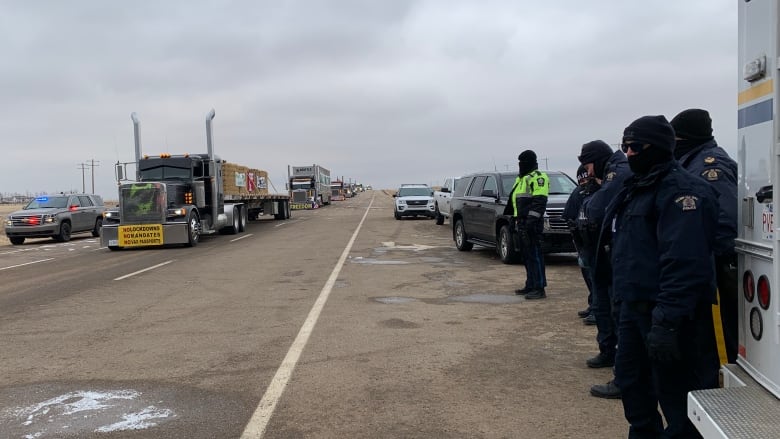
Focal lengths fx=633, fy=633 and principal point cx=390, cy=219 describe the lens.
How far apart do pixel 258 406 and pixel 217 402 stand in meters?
0.35

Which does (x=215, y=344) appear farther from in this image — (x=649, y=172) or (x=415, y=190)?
(x=415, y=190)

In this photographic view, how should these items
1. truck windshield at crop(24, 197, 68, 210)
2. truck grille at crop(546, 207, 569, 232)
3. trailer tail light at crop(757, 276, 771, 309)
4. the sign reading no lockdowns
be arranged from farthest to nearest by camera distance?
truck windshield at crop(24, 197, 68, 210)
the sign reading no lockdowns
truck grille at crop(546, 207, 569, 232)
trailer tail light at crop(757, 276, 771, 309)

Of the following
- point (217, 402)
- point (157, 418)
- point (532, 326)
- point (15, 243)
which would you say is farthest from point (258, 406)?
point (15, 243)

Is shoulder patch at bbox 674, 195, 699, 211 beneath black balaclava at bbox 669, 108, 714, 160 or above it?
beneath

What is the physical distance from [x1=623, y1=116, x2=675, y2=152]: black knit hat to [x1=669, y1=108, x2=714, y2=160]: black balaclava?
26.6 inches

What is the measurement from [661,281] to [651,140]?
29.9 inches

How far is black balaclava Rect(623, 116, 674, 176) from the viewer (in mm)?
3346

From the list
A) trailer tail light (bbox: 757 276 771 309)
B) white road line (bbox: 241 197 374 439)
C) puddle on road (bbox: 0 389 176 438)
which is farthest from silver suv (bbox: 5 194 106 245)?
trailer tail light (bbox: 757 276 771 309)

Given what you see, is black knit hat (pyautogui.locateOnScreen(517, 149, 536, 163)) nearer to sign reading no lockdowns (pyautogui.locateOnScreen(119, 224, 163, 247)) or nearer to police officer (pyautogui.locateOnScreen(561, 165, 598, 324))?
police officer (pyautogui.locateOnScreen(561, 165, 598, 324))

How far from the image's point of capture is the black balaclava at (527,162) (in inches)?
348

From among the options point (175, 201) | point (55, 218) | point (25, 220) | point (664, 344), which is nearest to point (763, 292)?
point (664, 344)

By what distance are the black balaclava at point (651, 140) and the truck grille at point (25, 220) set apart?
24.5 meters

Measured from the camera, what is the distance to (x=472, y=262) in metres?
13.3

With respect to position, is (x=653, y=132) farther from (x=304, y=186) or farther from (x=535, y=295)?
(x=304, y=186)
